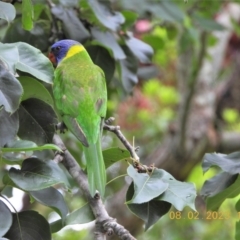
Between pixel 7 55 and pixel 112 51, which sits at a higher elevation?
pixel 7 55

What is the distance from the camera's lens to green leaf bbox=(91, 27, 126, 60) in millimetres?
1968

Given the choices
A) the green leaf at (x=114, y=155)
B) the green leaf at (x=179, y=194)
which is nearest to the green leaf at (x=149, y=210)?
the green leaf at (x=179, y=194)

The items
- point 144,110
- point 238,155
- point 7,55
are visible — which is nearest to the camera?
point 7,55

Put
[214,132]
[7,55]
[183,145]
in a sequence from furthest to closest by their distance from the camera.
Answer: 1. [214,132]
2. [183,145]
3. [7,55]

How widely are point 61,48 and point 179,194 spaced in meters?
0.86

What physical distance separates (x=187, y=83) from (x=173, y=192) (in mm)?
2369

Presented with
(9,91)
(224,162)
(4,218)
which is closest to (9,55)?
(9,91)

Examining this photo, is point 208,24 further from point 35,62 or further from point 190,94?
point 35,62

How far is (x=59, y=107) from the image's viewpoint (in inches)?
71.7

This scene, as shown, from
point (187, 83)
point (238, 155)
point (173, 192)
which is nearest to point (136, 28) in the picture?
point (187, 83)

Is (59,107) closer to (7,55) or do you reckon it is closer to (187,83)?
(7,55)

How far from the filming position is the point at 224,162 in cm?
161

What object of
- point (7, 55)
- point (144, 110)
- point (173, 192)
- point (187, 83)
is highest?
point (7, 55)

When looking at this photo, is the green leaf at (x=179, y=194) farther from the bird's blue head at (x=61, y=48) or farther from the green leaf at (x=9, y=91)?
the bird's blue head at (x=61, y=48)
